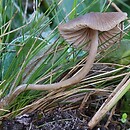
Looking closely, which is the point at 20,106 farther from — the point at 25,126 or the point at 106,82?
the point at 106,82

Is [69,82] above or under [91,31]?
under

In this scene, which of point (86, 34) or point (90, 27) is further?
point (86, 34)

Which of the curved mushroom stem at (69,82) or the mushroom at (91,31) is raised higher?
the mushroom at (91,31)

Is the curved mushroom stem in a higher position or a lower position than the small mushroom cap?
lower

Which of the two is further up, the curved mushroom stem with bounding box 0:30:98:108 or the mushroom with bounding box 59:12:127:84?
the mushroom with bounding box 59:12:127:84
